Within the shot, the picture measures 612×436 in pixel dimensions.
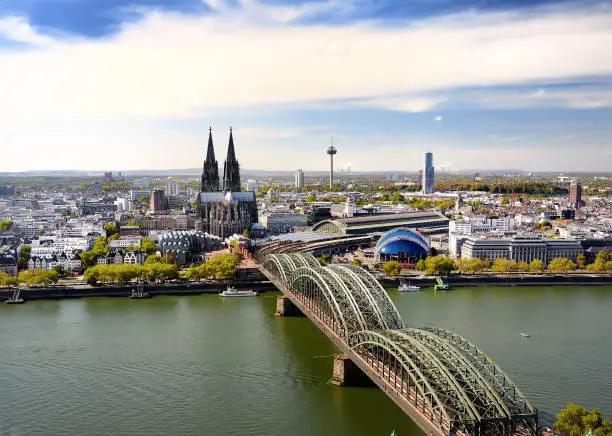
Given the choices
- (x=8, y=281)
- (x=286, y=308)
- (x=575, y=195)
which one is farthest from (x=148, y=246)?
(x=575, y=195)

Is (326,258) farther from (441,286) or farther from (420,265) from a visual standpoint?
(441,286)

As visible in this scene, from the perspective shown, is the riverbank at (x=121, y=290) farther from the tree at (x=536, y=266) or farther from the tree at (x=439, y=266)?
the tree at (x=536, y=266)

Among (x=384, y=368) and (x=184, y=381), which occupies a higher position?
(x=384, y=368)

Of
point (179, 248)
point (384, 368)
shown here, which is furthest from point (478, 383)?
point (179, 248)

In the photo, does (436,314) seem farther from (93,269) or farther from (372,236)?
(372,236)

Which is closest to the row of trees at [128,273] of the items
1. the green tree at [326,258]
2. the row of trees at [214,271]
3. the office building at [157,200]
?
the row of trees at [214,271]

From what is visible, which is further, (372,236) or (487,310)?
(372,236)

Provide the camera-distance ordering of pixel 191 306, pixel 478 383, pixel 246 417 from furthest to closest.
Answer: pixel 191 306
pixel 246 417
pixel 478 383

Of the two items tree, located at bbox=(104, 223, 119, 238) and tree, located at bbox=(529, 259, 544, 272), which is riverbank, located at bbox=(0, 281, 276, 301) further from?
tree, located at bbox=(104, 223, 119, 238)
